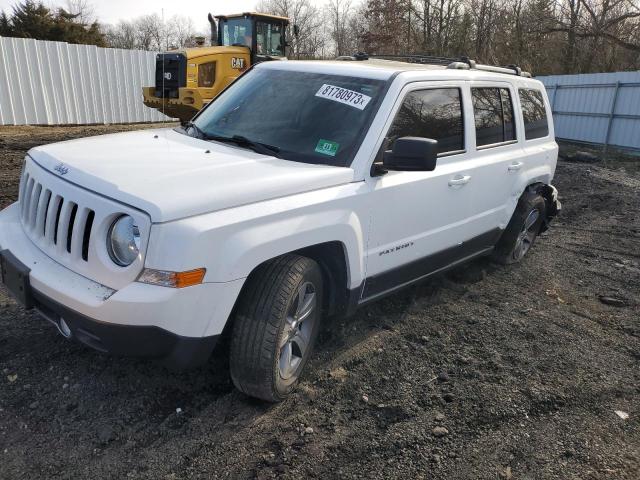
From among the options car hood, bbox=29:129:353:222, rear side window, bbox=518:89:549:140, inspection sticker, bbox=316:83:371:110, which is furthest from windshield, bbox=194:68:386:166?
rear side window, bbox=518:89:549:140

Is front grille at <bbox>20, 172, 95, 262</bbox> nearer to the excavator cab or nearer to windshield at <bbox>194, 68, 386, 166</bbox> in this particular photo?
windshield at <bbox>194, 68, 386, 166</bbox>

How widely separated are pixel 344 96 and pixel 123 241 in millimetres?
1813

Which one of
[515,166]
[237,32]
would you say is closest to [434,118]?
[515,166]

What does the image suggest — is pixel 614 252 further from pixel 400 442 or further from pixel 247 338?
pixel 247 338

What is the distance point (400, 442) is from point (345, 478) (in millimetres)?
408

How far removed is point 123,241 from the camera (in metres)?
2.47

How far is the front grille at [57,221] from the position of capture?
8.38 feet

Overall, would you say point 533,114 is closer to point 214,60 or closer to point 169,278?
point 169,278

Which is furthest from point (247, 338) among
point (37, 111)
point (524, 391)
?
point (37, 111)

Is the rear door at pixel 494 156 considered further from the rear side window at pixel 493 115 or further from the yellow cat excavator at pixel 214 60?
the yellow cat excavator at pixel 214 60

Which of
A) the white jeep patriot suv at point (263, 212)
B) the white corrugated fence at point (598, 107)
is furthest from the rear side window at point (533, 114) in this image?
the white corrugated fence at point (598, 107)

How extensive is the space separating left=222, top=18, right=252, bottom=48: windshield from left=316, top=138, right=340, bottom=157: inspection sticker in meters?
10.7

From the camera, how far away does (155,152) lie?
3.19 meters

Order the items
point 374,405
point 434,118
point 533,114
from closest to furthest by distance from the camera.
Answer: point 374,405 < point 434,118 < point 533,114
